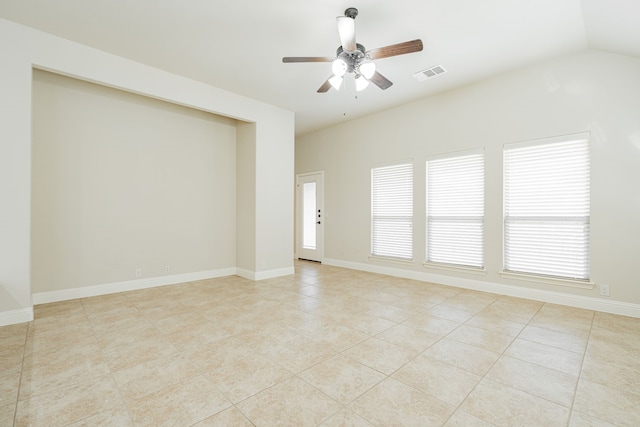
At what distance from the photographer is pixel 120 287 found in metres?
4.25

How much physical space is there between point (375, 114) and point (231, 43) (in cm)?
322

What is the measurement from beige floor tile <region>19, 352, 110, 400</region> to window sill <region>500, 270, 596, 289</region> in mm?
4726

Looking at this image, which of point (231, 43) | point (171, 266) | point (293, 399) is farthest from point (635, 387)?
point (171, 266)

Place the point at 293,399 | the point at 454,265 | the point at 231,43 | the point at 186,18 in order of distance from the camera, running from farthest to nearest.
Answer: the point at 454,265
the point at 231,43
the point at 186,18
the point at 293,399

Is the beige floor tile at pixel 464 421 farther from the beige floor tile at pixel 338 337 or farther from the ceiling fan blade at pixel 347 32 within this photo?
the ceiling fan blade at pixel 347 32

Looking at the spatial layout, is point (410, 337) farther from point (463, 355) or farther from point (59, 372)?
point (59, 372)

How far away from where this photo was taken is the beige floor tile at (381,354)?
7.34 ft

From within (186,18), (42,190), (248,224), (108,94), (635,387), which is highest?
(186,18)

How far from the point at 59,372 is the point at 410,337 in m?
2.85

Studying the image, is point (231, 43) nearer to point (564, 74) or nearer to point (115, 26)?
point (115, 26)

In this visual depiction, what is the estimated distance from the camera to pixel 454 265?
4703 mm

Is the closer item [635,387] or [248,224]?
[635,387]

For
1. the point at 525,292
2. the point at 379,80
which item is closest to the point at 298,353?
the point at 379,80

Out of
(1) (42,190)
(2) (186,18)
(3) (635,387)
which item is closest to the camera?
(3) (635,387)
